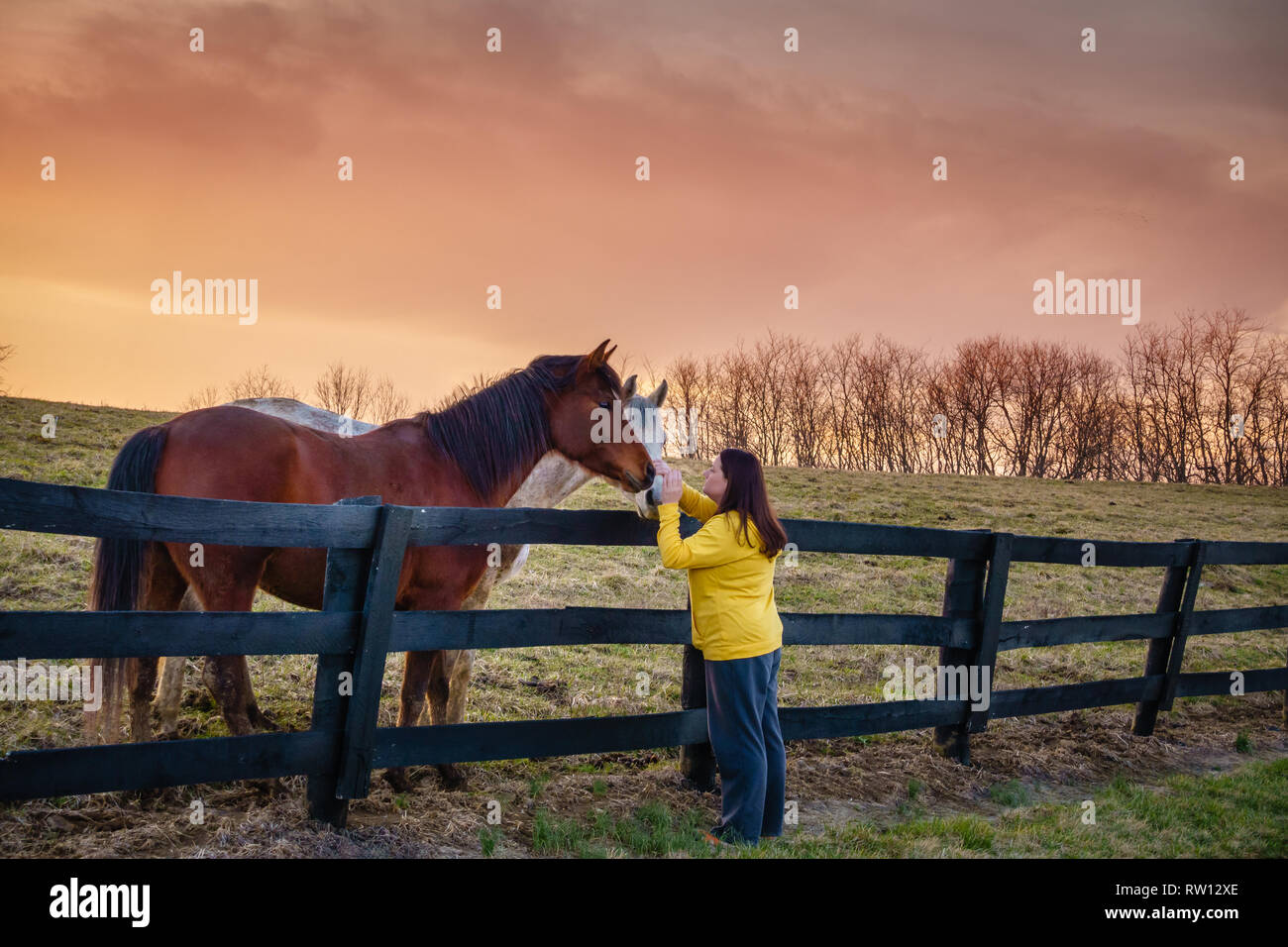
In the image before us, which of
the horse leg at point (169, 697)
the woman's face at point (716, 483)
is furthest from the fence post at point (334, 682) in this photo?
the horse leg at point (169, 697)

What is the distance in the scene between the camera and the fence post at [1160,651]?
688 centimetres

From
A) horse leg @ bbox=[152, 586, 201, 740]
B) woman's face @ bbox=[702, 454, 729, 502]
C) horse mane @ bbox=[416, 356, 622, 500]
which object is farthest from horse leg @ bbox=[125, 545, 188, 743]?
woman's face @ bbox=[702, 454, 729, 502]

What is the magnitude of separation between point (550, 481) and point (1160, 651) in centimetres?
524

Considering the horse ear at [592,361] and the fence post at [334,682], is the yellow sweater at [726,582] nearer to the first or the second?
the fence post at [334,682]

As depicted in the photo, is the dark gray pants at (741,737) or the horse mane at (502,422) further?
the horse mane at (502,422)

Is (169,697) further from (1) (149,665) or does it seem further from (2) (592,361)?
(2) (592,361)

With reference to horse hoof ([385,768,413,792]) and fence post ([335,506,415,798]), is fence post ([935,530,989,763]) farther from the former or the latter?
fence post ([335,506,415,798])

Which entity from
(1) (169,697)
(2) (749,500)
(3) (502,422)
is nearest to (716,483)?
(2) (749,500)

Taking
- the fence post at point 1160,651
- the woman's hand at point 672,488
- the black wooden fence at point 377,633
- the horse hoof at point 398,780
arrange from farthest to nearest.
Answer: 1. the fence post at point 1160,651
2. the horse hoof at point 398,780
3. the woman's hand at point 672,488
4. the black wooden fence at point 377,633

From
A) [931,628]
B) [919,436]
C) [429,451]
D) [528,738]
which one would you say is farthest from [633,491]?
[919,436]

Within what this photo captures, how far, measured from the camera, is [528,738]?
4141 mm

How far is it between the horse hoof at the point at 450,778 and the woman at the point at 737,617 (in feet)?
4.58

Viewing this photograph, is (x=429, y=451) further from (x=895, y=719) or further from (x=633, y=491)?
(x=895, y=719)
